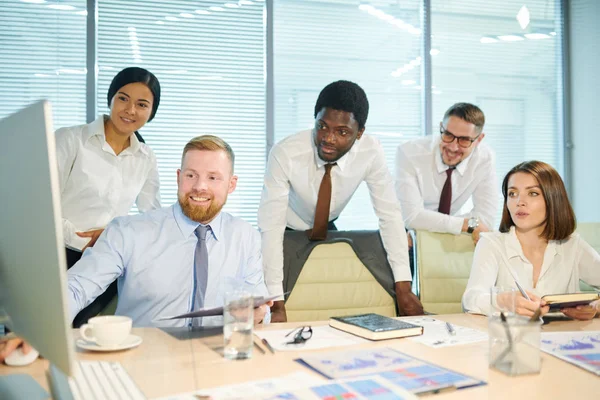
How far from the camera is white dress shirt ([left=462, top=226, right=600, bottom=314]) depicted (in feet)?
6.97

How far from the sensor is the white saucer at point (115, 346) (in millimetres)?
1323

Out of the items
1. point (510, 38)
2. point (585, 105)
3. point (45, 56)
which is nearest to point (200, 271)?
point (45, 56)

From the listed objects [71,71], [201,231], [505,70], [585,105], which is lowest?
[201,231]

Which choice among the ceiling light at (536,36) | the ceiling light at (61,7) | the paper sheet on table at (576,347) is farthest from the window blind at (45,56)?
the ceiling light at (536,36)

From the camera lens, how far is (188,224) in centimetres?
198

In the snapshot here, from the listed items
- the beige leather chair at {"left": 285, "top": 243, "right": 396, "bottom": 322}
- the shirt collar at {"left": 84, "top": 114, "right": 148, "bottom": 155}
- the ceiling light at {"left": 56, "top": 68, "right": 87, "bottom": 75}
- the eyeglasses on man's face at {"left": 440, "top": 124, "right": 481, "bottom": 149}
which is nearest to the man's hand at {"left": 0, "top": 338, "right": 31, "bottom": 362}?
the beige leather chair at {"left": 285, "top": 243, "right": 396, "bottom": 322}

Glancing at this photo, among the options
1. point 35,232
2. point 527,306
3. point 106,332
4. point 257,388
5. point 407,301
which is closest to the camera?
point 35,232

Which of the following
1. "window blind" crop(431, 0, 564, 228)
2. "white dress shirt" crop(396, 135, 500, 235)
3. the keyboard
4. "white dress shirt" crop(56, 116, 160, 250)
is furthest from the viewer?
"window blind" crop(431, 0, 564, 228)

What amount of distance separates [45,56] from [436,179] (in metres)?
2.76

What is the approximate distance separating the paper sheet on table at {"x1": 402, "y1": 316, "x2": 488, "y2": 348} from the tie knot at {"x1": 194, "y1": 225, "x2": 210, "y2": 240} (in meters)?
0.75

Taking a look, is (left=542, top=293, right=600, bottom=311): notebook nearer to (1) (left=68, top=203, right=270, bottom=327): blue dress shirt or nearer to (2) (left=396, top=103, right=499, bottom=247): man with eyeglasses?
(1) (left=68, top=203, right=270, bottom=327): blue dress shirt

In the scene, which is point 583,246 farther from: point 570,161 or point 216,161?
point 570,161

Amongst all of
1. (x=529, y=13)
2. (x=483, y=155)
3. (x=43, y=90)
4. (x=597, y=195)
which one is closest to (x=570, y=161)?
(x=597, y=195)

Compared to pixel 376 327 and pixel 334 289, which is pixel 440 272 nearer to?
pixel 334 289
